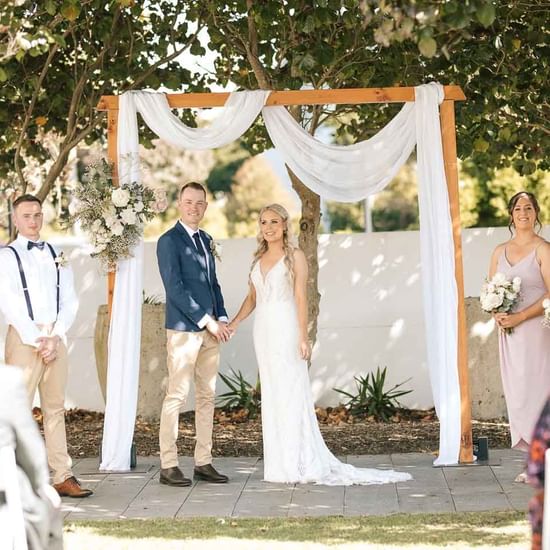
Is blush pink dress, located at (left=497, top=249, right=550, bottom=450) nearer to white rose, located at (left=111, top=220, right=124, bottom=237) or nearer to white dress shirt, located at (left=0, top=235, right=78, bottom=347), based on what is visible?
white rose, located at (left=111, top=220, right=124, bottom=237)

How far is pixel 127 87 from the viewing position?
10.1 meters

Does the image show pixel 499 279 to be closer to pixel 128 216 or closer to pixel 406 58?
pixel 406 58

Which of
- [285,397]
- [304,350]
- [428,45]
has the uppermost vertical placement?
[428,45]

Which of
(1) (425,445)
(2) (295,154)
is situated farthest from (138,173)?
(1) (425,445)

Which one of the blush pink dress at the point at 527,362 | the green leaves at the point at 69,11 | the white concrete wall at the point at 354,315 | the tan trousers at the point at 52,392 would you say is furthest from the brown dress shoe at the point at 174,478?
the white concrete wall at the point at 354,315

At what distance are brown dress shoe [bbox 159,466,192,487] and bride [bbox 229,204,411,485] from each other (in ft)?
1.74

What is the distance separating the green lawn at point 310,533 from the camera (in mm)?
5570

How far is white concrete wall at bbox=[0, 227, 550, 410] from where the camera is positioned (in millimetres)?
10523

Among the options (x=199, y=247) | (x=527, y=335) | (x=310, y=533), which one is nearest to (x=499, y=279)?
(x=527, y=335)

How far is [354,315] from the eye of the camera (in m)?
10.6

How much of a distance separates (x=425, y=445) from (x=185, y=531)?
3.09 m

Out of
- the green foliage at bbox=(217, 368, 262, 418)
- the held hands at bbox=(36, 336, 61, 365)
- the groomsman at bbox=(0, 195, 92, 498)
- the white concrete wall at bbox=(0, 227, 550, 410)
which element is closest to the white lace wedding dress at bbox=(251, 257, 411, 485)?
the groomsman at bbox=(0, 195, 92, 498)

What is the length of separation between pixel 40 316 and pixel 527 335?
9.98 feet

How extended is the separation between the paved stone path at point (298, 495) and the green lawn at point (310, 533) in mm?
231
